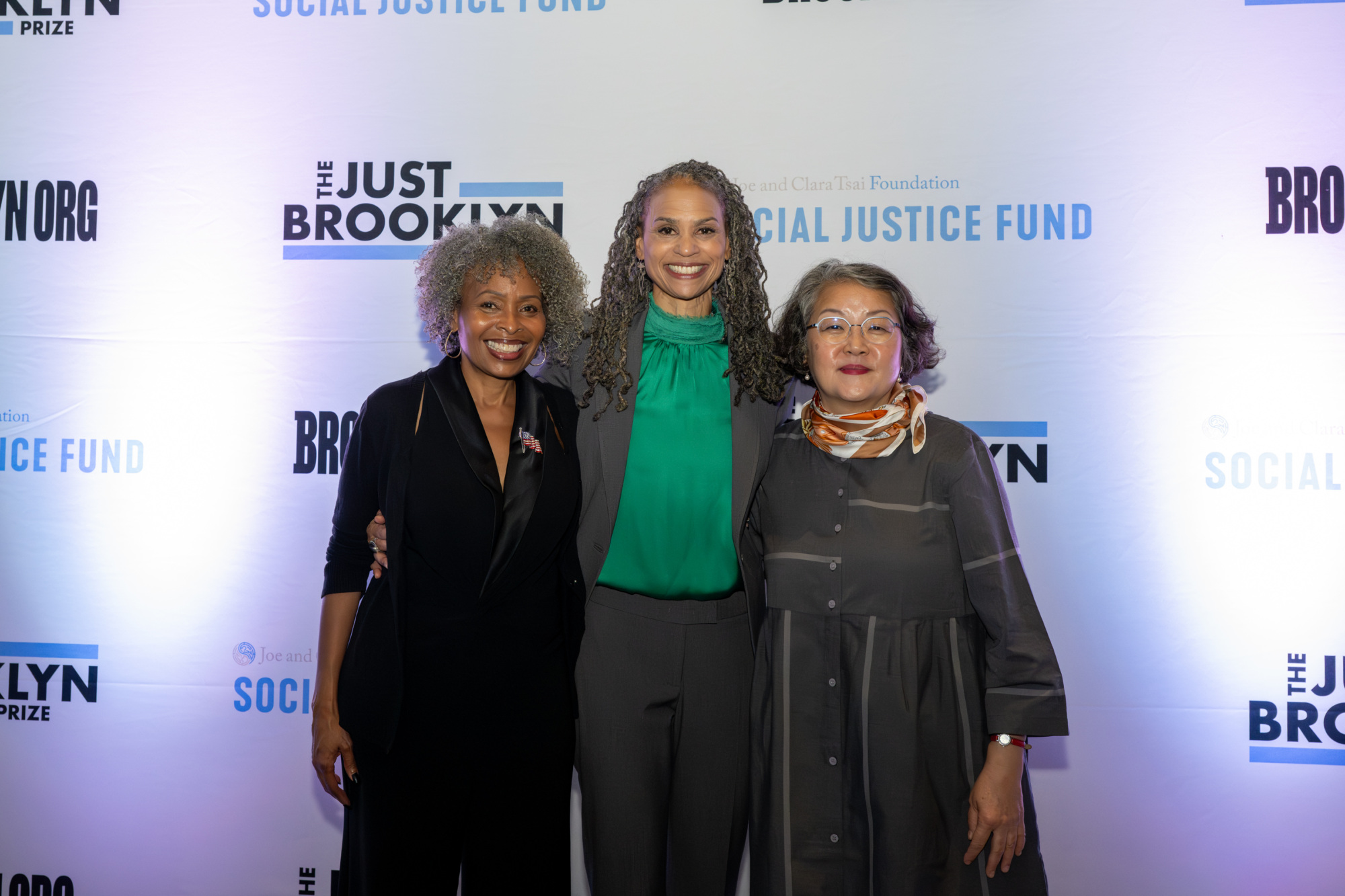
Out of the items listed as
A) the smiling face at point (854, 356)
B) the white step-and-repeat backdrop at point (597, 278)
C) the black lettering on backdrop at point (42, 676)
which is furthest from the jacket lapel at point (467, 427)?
the black lettering on backdrop at point (42, 676)

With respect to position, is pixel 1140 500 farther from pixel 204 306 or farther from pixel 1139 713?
pixel 204 306

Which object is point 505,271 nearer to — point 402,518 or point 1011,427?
point 402,518

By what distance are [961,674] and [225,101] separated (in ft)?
9.27

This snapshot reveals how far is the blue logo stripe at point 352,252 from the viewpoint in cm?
277

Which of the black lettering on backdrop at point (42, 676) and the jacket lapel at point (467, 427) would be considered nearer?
the jacket lapel at point (467, 427)

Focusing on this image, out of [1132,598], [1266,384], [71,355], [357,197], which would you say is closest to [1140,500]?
[1132,598]

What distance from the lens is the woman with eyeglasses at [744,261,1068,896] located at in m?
1.63

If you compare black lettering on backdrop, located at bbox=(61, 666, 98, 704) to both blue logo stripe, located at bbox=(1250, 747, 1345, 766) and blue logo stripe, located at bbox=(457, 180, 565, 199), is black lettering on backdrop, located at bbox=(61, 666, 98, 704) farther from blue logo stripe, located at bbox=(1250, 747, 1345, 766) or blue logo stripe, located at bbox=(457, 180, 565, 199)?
blue logo stripe, located at bbox=(1250, 747, 1345, 766)

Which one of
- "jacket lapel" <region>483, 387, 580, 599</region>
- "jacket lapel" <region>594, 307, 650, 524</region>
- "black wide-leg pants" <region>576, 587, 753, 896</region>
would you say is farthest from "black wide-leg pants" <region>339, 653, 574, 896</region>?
"jacket lapel" <region>594, 307, 650, 524</region>

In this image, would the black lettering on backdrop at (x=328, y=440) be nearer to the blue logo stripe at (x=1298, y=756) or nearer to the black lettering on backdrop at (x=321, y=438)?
the black lettering on backdrop at (x=321, y=438)

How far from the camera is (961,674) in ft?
5.52

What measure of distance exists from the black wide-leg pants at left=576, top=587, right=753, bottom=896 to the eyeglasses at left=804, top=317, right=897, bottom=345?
1.95 ft

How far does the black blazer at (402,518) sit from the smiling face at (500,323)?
70 mm

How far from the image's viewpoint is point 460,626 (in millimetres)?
1711
